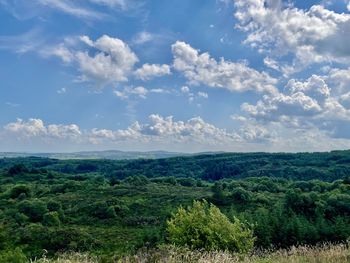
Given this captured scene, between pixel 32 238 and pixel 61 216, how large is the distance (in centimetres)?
2043

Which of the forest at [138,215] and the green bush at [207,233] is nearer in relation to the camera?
the green bush at [207,233]

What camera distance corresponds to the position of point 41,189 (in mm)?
107812

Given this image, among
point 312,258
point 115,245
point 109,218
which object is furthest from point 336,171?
point 312,258

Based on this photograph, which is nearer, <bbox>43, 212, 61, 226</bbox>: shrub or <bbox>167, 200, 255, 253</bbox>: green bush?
<bbox>167, 200, 255, 253</bbox>: green bush

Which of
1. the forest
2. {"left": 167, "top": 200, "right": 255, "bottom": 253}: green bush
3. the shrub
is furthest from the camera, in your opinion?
the shrub

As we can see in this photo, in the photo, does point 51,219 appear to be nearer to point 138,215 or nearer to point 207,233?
point 138,215

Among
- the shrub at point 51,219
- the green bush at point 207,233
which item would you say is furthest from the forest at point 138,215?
the green bush at point 207,233

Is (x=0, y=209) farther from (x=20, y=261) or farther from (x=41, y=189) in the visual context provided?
(x=20, y=261)

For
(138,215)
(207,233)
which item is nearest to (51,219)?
(138,215)

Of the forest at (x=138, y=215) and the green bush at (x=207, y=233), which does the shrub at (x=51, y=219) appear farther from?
the green bush at (x=207, y=233)

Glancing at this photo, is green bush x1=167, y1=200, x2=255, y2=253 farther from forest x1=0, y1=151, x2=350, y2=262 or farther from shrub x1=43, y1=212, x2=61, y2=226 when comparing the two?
shrub x1=43, y1=212, x2=61, y2=226

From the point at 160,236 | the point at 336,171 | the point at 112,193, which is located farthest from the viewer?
the point at 336,171

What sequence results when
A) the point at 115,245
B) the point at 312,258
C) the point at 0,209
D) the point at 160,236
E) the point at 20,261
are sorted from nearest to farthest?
the point at 312,258 → the point at 20,261 → the point at 160,236 → the point at 115,245 → the point at 0,209

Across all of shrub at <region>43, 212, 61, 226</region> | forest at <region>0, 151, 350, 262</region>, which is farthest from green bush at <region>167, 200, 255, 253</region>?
shrub at <region>43, 212, 61, 226</region>
